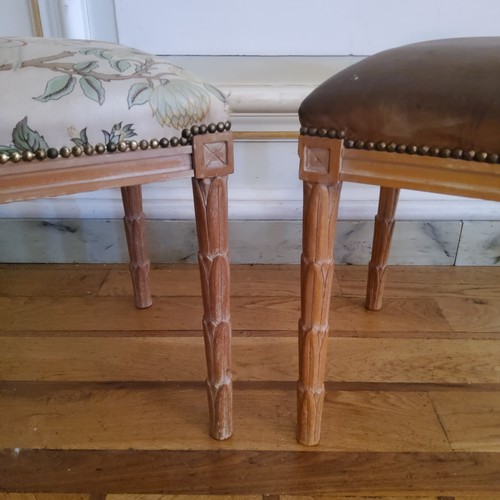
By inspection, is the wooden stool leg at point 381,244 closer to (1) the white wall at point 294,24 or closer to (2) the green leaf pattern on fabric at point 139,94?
(1) the white wall at point 294,24

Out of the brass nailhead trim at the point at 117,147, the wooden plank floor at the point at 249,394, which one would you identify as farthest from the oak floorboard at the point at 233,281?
the brass nailhead trim at the point at 117,147

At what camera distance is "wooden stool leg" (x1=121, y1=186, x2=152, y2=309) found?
2.63 feet

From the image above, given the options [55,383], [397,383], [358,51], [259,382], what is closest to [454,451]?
[397,383]

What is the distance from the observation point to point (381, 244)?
2.71ft

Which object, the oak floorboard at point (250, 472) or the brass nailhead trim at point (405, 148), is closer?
the brass nailhead trim at point (405, 148)

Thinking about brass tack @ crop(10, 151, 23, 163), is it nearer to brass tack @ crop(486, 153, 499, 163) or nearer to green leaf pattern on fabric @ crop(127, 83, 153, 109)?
green leaf pattern on fabric @ crop(127, 83, 153, 109)

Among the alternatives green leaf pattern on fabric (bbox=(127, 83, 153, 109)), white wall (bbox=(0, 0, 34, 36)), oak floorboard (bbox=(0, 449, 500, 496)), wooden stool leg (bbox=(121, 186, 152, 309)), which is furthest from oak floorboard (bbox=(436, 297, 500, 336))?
white wall (bbox=(0, 0, 34, 36))

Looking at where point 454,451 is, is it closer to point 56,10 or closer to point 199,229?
point 199,229

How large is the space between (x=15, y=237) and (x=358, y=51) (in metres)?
0.77

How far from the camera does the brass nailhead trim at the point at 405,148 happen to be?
40cm

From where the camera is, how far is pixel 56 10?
35.8 inches

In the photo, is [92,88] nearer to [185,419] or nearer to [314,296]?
[314,296]

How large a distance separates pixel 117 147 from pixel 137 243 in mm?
415

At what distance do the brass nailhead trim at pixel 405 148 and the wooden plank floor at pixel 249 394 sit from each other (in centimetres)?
36
